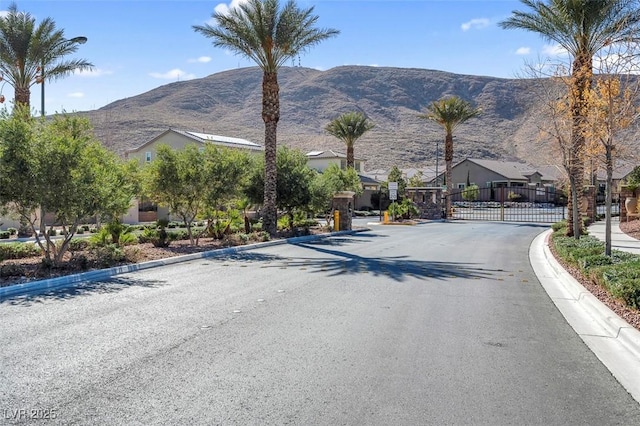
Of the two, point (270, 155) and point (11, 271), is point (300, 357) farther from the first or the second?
point (270, 155)

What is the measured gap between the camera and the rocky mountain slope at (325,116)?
11662 centimetres

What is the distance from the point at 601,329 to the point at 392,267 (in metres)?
6.75

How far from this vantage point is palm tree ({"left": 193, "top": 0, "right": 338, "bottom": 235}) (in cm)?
2295

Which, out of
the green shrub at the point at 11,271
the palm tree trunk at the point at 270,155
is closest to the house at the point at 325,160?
the palm tree trunk at the point at 270,155

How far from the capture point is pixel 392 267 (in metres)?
14.1

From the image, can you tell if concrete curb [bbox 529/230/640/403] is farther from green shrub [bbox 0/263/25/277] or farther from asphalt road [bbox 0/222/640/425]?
green shrub [bbox 0/263/25/277]

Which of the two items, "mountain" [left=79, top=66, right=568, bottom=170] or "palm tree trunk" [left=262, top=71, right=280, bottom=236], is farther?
"mountain" [left=79, top=66, right=568, bottom=170]

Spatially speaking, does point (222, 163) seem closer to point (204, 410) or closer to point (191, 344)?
point (191, 344)

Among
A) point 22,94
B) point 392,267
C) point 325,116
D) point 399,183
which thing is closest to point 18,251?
point 392,267

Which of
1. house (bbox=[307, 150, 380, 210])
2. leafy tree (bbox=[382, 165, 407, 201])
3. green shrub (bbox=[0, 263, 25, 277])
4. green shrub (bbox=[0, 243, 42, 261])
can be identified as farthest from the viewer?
house (bbox=[307, 150, 380, 210])

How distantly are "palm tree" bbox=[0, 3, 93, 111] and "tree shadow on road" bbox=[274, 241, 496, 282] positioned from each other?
593 inches

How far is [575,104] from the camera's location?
51.5 feet

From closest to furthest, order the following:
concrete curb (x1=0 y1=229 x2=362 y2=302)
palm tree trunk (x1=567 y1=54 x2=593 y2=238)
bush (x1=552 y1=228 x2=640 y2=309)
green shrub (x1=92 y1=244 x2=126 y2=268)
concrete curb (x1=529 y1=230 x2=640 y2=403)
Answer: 1. concrete curb (x1=529 y1=230 x2=640 y2=403)
2. bush (x1=552 y1=228 x2=640 y2=309)
3. concrete curb (x1=0 y1=229 x2=362 y2=302)
4. green shrub (x1=92 y1=244 x2=126 y2=268)
5. palm tree trunk (x1=567 y1=54 x2=593 y2=238)

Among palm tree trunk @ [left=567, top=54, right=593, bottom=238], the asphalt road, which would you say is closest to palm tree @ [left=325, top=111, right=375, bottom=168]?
palm tree trunk @ [left=567, top=54, right=593, bottom=238]
